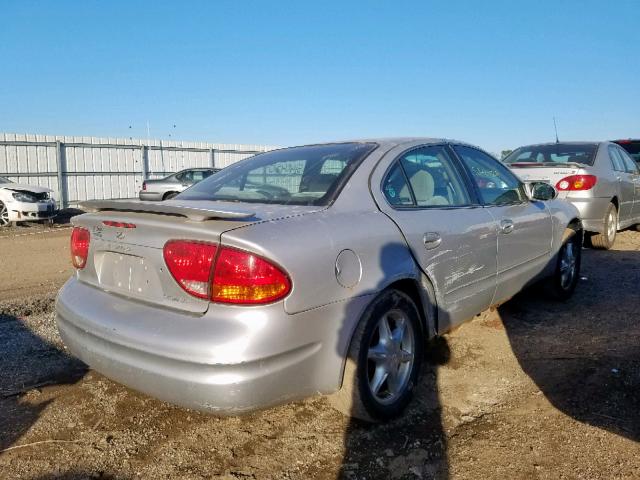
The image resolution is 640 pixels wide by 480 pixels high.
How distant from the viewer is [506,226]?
3658 mm

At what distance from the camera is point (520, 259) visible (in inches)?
154

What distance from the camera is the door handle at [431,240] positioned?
2.88 m

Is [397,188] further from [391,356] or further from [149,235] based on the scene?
[149,235]

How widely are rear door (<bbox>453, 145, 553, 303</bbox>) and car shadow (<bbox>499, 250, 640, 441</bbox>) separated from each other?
17.5 inches

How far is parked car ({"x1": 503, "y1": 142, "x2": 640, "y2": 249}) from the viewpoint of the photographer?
6.68 meters

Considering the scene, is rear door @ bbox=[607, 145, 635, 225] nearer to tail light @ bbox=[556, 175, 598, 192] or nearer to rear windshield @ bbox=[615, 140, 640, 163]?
tail light @ bbox=[556, 175, 598, 192]

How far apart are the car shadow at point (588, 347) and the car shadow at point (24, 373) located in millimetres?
2857

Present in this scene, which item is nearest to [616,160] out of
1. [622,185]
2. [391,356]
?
[622,185]

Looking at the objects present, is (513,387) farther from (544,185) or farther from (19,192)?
(19,192)

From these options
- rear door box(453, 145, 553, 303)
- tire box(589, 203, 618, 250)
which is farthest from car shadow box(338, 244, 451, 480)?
tire box(589, 203, 618, 250)

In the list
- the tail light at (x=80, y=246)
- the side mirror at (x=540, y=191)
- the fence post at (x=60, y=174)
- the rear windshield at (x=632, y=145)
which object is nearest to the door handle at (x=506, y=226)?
the side mirror at (x=540, y=191)

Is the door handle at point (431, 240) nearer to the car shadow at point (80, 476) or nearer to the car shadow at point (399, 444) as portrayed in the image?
the car shadow at point (399, 444)

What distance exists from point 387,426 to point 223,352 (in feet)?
3.49

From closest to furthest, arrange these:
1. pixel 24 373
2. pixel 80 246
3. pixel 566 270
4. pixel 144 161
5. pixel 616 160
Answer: pixel 80 246 → pixel 24 373 → pixel 566 270 → pixel 616 160 → pixel 144 161
